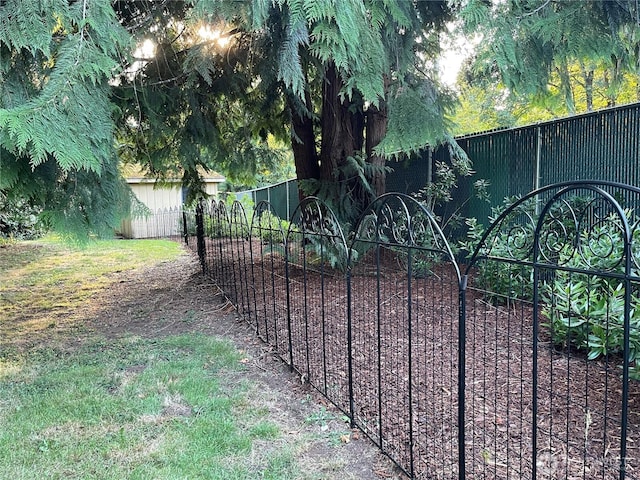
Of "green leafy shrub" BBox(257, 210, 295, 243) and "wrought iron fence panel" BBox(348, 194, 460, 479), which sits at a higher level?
"green leafy shrub" BBox(257, 210, 295, 243)

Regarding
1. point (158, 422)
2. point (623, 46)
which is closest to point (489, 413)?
point (158, 422)

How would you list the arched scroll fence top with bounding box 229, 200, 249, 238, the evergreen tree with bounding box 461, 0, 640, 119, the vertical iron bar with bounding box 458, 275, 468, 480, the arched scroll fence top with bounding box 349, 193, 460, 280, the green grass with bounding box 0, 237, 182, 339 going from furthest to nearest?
the green grass with bounding box 0, 237, 182, 339
the arched scroll fence top with bounding box 229, 200, 249, 238
the evergreen tree with bounding box 461, 0, 640, 119
the arched scroll fence top with bounding box 349, 193, 460, 280
the vertical iron bar with bounding box 458, 275, 468, 480

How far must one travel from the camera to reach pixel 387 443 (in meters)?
2.55

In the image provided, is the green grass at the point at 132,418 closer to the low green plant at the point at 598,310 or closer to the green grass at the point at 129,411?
the green grass at the point at 129,411

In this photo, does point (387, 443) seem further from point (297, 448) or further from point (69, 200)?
point (69, 200)

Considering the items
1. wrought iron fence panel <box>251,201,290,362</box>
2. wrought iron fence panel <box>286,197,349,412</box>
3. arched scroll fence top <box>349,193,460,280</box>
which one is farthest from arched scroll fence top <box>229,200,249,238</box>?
arched scroll fence top <box>349,193,460,280</box>

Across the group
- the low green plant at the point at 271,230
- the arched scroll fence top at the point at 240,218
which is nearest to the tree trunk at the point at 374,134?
the low green plant at the point at 271,230

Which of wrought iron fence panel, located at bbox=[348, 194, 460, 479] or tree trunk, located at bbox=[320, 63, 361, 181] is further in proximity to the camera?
tree trunk, located at bbox=[320, 63, 361, 181]

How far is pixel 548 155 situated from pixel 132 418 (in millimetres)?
4768

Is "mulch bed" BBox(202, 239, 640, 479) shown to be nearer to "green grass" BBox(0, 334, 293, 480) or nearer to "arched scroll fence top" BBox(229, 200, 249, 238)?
"green grass" BBox(0, 334, 293, 480)

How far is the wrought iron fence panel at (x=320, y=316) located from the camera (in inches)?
130

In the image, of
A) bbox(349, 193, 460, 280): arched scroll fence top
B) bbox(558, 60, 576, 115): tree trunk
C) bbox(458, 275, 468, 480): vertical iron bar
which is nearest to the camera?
bbox(458, 275, 468, 480): vertical iron bar

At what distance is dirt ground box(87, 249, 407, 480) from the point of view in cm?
244

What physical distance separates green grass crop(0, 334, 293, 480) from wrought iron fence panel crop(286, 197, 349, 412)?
553mm
